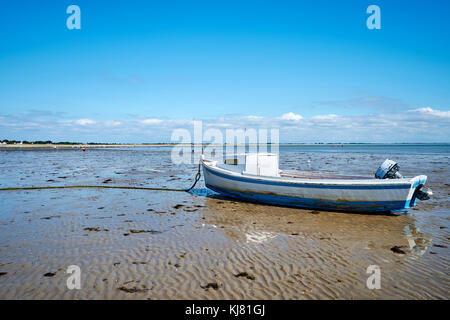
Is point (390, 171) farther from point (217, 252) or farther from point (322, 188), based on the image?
point (217, 252)

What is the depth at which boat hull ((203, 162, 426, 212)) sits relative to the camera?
33.5ft

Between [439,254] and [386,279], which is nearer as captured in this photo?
[386,279]

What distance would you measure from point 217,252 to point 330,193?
20.3 feet

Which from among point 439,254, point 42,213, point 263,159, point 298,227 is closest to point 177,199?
point 263,159

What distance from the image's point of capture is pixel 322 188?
1113cm

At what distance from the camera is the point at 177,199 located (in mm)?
14141

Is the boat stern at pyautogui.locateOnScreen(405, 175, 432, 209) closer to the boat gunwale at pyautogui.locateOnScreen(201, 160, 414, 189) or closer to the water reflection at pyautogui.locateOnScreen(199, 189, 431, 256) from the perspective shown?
the boat gunwale at pyautogui.locateOnScreen(201, 160, 414, 189)

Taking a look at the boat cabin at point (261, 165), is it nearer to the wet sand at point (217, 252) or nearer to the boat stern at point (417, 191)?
the wet sand at point (217, 252)

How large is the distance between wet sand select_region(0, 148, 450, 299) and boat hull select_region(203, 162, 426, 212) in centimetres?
47

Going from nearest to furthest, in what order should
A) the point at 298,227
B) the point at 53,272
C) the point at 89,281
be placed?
the point at 89,281 → the point at 53,272 → the point at 298,227

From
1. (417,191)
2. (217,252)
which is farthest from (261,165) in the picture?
(217,252)

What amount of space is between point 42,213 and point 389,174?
15.0m
